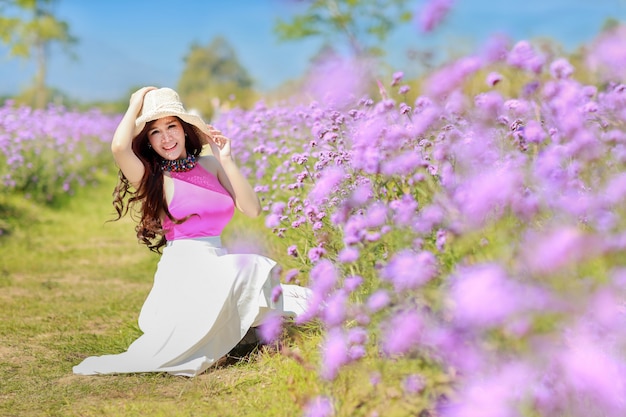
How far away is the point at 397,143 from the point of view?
99.0 inches

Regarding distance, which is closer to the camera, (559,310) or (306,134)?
(559,310)

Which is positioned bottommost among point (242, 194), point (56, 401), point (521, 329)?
point (56, 401)

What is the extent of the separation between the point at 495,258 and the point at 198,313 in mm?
1687

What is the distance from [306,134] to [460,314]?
3.98m

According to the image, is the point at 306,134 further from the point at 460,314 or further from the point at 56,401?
the point at 460,314

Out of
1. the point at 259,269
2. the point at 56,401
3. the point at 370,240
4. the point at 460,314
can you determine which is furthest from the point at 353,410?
the point at 56,401

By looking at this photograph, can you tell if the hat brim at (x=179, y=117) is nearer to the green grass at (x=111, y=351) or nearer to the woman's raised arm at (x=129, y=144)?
the woman's raised arm at (x=129, y=144)

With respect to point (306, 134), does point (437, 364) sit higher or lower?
lower

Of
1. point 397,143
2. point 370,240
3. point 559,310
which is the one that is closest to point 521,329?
point 559,310

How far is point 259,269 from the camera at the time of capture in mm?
3410

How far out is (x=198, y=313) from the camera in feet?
11.0

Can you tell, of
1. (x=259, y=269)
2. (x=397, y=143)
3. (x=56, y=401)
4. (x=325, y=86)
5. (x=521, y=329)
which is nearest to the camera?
(x=521, y=329)

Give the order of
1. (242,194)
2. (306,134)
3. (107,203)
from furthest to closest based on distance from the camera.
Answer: (107,203)
(306,134)
(242,194)

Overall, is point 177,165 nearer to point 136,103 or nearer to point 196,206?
point 196,206
